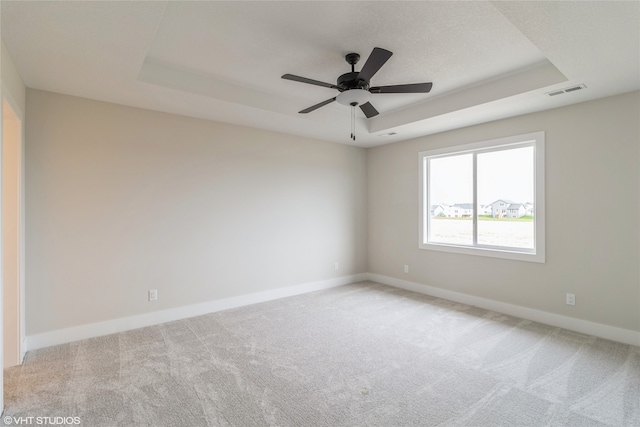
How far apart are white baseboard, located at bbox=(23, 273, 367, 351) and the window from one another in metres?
2.21

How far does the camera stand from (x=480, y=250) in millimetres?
4328

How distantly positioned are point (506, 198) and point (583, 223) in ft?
2.87

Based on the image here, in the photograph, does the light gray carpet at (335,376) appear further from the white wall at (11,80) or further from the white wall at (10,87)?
the white wall at (11,80)

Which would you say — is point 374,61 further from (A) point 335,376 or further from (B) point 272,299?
(B) point 272,299

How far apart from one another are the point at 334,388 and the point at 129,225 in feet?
9.22

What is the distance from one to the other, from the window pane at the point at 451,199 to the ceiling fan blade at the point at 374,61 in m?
2.68

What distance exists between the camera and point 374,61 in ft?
7.62

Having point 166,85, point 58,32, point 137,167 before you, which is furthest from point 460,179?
point 58,32

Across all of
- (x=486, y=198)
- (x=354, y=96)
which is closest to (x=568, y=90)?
(x=486, y=198)

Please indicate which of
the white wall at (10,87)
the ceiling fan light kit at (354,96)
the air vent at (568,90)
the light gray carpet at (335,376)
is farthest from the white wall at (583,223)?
the white wall at (10,87)

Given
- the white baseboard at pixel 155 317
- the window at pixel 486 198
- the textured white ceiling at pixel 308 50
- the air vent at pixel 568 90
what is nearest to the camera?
the textured white ceiling at pixel 308 50

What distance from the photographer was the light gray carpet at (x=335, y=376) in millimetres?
2055

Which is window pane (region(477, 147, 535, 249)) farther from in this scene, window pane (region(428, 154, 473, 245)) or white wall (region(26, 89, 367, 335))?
white wall (region(26, 89, 367, 335))

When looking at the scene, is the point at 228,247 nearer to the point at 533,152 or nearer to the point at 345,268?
the point at 345,268
